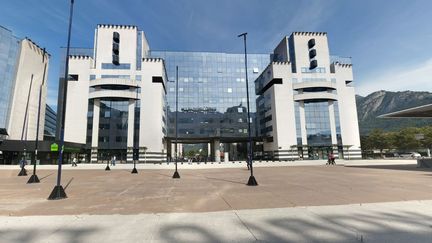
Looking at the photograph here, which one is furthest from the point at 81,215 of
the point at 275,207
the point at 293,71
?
the point at 293,71

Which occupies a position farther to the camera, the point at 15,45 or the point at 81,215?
the point at 15,45

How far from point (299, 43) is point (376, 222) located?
73822 mm

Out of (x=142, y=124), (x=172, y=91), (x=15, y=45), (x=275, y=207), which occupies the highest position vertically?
(x=15, y=45)

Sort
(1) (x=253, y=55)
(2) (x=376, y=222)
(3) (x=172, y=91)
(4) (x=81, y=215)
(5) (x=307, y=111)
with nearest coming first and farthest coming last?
1. (2) (x=376, y=222)
2. (4) (x=81, y=215)
3. (5) (x=307, y=111)
4. (3) (x=172, y=91)
5. (1) (x=253, y=55)

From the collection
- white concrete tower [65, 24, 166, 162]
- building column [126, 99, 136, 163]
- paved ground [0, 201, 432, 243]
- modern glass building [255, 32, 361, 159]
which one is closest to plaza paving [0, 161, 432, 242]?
paved ground [0, 201, 432, 243]

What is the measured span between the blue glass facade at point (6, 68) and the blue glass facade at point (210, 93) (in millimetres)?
38137

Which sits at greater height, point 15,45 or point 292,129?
point 15,45

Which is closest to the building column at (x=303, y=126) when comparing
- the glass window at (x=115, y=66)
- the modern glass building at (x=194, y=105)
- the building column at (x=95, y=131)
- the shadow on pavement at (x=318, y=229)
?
the modern glass building at (x=194, y=105)

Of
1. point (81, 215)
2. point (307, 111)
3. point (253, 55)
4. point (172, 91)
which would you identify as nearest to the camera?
point (81, 215)

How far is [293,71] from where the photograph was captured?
72375 millimetres

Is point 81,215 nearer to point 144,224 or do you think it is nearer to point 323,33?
point 144,224

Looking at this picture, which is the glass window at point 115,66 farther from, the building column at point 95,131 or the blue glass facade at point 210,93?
the blue glass facade at point 210,93

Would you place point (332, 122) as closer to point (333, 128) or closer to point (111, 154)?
point (333, 128)

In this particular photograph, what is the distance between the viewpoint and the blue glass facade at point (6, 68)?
66438 mm
